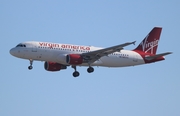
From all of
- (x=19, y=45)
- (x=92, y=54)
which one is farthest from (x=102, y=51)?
(x=19, y=45)

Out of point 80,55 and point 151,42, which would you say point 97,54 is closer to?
point 80,55

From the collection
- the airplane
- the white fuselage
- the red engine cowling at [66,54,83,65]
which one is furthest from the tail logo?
the red engine cowling at [66,54,83,65]

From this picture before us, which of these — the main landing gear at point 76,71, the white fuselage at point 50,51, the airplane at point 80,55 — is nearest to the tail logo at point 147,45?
the airplane at point 80,55

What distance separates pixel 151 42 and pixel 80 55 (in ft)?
52.1

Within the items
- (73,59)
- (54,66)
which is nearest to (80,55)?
(73,59)

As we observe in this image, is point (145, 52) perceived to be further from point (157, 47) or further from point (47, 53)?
point (47, 53)

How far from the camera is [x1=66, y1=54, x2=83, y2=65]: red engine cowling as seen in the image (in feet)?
254

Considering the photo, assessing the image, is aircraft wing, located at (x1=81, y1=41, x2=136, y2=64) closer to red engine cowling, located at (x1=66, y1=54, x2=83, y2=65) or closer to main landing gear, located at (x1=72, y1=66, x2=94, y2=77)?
red engine cowling, located at (x1=66, y1=54, x2=83, y2=65)

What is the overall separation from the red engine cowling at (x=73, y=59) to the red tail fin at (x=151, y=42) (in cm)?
1334

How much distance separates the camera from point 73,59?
255ft

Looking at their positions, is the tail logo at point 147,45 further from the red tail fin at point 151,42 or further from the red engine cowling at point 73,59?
the red engine cowling at point 73,59

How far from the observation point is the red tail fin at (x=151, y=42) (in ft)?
288

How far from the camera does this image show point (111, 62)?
8262cm

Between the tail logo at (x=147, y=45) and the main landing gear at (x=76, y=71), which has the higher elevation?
the tail logo at (x=147, y=45)
